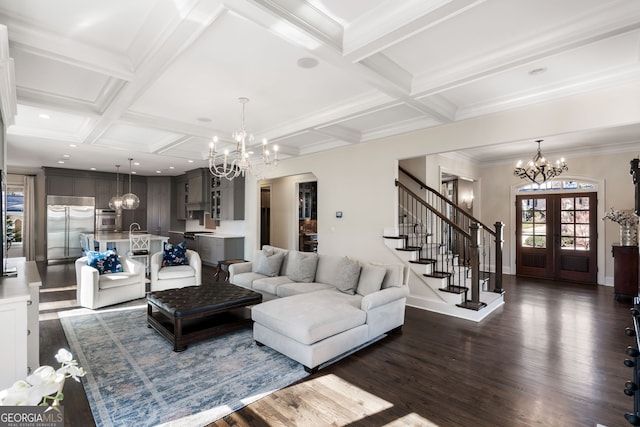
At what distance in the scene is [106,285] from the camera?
15.6ft

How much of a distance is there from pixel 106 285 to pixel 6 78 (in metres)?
3.10

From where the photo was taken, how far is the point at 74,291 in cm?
577

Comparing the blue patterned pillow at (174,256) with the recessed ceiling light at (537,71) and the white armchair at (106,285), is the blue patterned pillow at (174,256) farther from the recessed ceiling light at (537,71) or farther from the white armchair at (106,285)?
the recessed ceiling light at (537,71)

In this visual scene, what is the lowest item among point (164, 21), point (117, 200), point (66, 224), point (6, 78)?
point (66, 224)

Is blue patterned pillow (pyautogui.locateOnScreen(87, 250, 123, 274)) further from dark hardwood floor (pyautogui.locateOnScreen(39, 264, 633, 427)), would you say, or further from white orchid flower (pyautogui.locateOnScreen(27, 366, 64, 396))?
white orchid flower (pyautogui.locateOnScreen(27, 366, 64, 396))

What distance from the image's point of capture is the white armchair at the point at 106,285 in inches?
182

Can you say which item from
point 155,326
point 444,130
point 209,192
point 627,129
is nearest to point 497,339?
point 444,130

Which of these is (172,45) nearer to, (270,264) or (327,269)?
(327,269)

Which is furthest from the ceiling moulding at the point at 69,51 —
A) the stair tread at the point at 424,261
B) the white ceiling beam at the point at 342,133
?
the stair tread at the point at 424,261

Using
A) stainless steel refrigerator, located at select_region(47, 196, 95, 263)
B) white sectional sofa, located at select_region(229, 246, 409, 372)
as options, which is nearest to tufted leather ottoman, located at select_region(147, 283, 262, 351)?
white sectional sofa, located at select_region(229, 246, 409, 372)

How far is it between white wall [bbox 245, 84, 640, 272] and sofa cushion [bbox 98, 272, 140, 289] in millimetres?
3148

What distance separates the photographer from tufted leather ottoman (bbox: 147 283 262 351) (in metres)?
3.33

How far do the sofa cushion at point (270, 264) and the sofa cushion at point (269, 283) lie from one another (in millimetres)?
204

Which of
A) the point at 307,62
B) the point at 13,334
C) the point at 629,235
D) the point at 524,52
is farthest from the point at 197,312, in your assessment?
the point at 629,235
